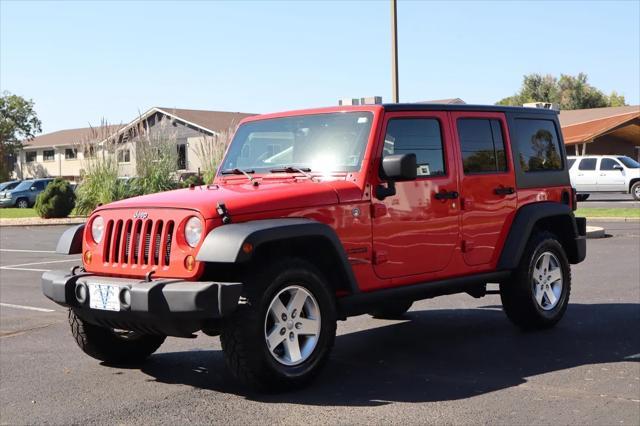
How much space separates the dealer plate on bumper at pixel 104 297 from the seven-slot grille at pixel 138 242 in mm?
260

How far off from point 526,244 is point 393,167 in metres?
2.09

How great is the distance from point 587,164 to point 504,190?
94.7 ft

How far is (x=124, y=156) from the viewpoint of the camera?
27891mm

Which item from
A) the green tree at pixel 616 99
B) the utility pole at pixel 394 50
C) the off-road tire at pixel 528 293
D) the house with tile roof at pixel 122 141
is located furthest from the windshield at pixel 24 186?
the green tree at pixel 616 99

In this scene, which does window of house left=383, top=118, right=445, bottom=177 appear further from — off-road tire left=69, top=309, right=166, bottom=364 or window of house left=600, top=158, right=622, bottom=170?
window of house left=600, top=158, right=622, bottom=170

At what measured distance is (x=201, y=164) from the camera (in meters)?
26.6

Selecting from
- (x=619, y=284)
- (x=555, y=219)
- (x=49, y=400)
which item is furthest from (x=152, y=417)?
(x=619, y=284)

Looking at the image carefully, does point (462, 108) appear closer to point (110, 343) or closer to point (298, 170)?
point (298, 170)

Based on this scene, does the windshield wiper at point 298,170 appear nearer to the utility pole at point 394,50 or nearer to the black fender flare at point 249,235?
the black fender flare at point 249,235

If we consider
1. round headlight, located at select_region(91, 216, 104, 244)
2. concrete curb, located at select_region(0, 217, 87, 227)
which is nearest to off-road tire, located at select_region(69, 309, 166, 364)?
round headlight, located at select_region(91, 216, 104, 244)

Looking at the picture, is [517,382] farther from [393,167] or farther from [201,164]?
[201,164]

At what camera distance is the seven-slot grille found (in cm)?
598

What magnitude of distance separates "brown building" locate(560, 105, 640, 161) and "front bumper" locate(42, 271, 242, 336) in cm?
3920

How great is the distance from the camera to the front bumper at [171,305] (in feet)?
18.2
